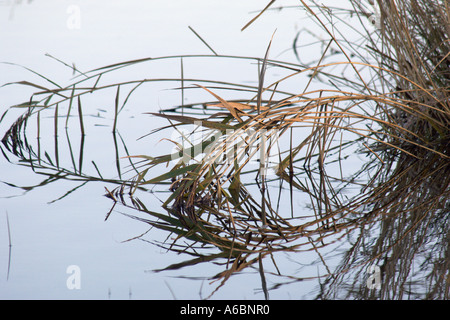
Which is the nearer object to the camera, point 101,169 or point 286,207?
point 286,207

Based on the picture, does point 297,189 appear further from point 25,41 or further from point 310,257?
point 25,41

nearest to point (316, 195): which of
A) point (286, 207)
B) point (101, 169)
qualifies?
point (286, 207)

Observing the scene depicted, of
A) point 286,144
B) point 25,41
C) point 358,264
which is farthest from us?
point 25,41

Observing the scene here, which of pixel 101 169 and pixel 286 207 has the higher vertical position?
pixel 101 169

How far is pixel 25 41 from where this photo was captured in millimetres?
2857

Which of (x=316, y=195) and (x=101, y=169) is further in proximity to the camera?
(x=101, y=169)

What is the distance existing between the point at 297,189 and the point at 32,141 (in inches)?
28.6

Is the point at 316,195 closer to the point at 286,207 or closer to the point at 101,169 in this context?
the point at 286,207

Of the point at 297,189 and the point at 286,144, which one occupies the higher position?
the point at 286,144

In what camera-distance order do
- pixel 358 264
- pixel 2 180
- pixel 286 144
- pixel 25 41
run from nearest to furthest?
pixel 358 264, pixel 2 180, pixel 286 144, pixel 25 41

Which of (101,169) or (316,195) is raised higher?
(101,169)
